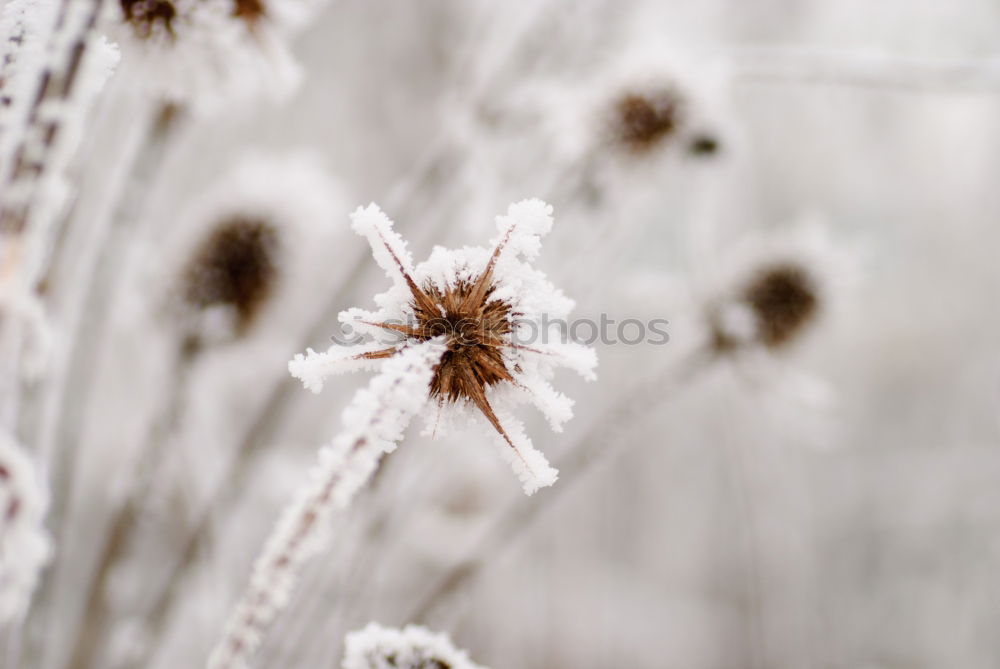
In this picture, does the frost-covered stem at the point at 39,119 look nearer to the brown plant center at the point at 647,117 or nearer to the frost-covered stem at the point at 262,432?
the frost-covered stem at the point at 262,432

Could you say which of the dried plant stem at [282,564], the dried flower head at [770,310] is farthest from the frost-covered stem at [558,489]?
the dried plant stem at [282,564]

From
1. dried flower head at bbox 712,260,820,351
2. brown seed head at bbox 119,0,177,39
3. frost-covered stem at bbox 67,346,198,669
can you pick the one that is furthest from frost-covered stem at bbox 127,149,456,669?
dried flower head at bbox 712,260,820,351

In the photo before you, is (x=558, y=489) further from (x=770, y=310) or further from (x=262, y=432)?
(x=770, y=310)

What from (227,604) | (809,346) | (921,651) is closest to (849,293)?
(809,346)

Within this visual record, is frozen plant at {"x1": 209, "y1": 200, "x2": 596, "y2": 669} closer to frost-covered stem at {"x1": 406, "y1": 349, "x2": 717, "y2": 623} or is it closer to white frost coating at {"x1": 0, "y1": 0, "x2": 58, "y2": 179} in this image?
white frost coating at {"x1": 0, "y1": 0, "x2": 58, "y2": 179}

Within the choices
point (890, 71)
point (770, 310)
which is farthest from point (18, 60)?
point (770, 310)

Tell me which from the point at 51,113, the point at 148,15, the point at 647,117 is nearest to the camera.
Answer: the point at 51,113
